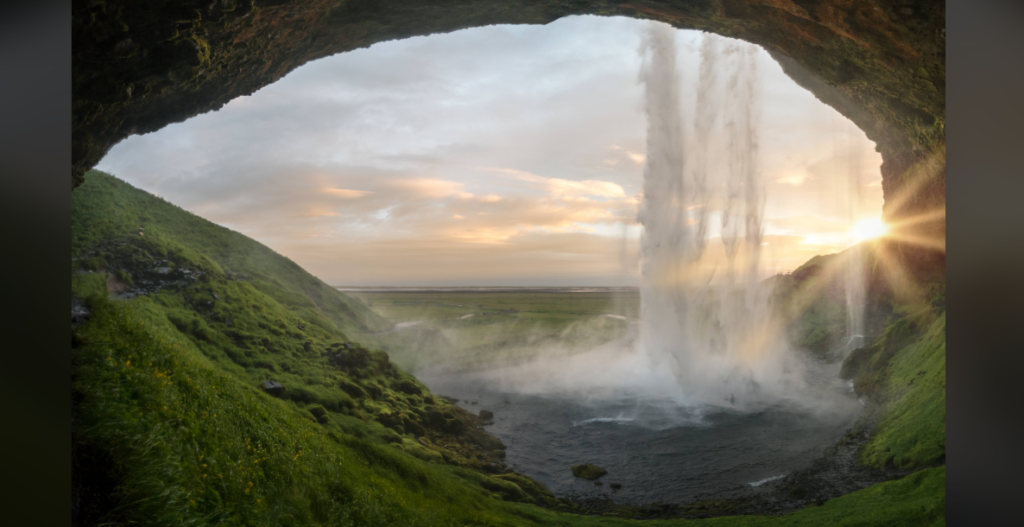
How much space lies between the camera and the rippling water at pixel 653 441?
18984mm

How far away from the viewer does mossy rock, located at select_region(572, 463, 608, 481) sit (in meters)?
19.5

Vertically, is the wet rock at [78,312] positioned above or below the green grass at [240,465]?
above

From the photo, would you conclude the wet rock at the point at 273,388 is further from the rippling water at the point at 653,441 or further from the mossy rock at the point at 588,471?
the mossy rock at the point at 588,471

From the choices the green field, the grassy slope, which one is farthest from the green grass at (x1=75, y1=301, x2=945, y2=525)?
the green field

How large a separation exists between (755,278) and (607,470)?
24.6 m

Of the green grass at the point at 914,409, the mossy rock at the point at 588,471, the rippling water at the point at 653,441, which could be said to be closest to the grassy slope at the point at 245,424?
the green grass at the point at 914,409

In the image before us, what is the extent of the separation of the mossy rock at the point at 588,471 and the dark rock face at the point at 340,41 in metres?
20.3

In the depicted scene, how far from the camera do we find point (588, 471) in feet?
64.6

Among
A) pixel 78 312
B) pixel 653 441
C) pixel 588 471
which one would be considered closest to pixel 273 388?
pixel 78 312

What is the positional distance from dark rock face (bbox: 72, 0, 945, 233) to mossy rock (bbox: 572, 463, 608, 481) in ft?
66.6

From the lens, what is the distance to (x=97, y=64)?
950 centimetres
